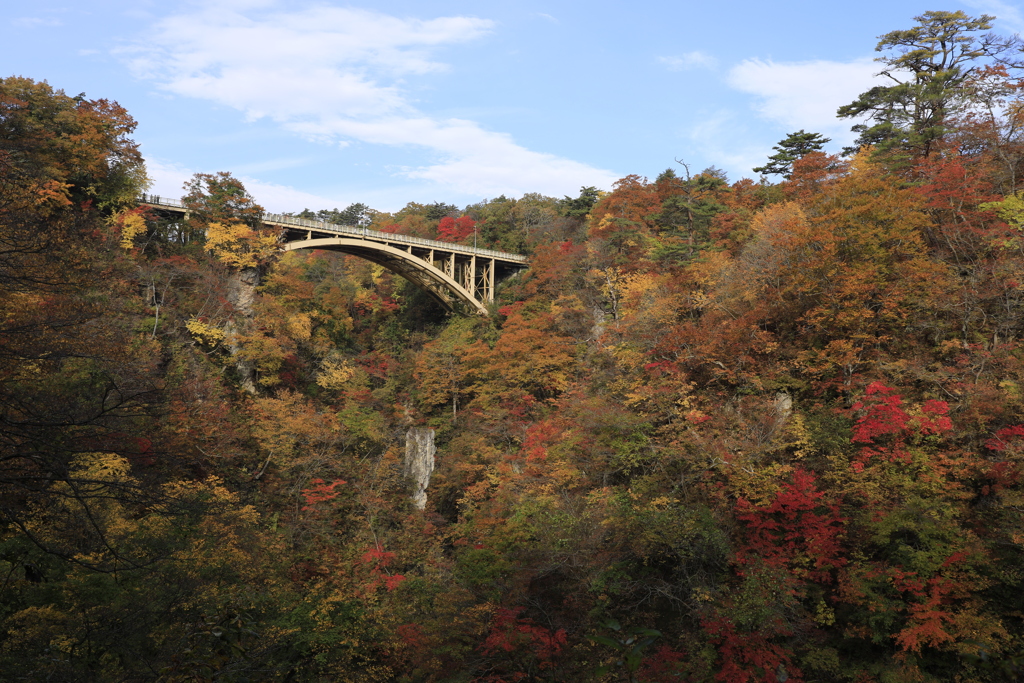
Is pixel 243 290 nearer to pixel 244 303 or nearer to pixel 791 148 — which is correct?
pixel 244 303

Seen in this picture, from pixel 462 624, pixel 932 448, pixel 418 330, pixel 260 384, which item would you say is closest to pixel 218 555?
pixel 462 624

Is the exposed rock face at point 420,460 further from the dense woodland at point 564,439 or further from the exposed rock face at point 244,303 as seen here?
the exposed rock face at point 244,303

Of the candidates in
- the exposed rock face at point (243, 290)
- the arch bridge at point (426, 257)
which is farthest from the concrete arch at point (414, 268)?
the exposed rock face at point (243, 290)

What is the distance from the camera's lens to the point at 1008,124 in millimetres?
19094

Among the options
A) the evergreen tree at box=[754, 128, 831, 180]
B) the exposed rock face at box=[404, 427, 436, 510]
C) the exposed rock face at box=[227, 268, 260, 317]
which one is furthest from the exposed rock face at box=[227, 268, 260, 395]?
the evergreen tree at box=[754, 128, 831, 180]

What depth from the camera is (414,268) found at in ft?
109

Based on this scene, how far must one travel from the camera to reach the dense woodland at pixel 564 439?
35.5ft

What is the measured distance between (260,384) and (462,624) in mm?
15955

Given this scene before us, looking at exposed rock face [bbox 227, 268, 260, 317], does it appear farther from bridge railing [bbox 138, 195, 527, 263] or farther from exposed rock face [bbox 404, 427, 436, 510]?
exposed rock face [bbox 404, 427, 436, 510]

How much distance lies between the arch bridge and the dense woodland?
101 inches

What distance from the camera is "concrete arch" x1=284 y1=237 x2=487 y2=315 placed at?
3061 cm

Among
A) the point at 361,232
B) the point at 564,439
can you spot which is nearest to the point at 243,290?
the point at 361,232

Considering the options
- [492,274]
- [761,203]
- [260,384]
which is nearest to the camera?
[260,384]

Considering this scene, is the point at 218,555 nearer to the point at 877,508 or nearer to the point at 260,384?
the point at 260,384
